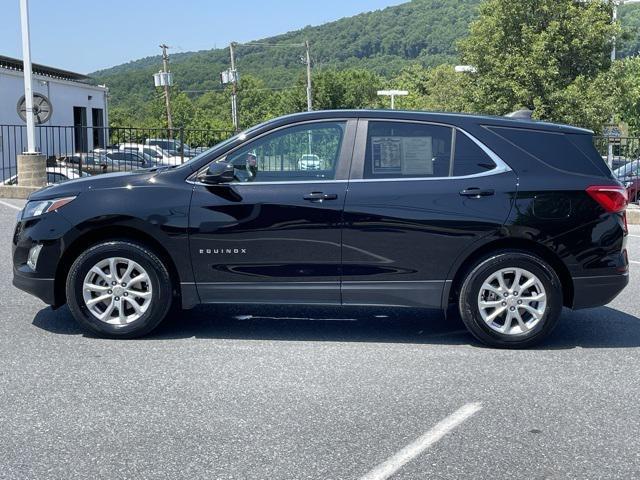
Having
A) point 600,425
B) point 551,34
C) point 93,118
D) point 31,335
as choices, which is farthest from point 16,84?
point 600,425

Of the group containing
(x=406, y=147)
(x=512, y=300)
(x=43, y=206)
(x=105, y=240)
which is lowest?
(x=512, y=300)

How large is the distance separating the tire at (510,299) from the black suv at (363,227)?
0.01 meters

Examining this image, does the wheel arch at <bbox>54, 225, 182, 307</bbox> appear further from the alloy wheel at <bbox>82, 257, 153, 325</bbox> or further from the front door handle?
the front door handle

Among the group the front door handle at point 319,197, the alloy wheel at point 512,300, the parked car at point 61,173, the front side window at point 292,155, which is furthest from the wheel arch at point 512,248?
the parked car at point 61,173

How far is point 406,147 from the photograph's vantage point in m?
5.71

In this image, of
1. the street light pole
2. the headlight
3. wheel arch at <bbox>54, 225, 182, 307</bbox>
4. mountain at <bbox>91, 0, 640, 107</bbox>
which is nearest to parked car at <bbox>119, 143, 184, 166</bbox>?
the street light pole

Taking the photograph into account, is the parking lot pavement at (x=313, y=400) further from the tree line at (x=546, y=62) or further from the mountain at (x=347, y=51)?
the mountain at (x=347, y=51)

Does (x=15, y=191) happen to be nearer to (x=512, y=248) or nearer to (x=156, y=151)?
(x=156, y=151)

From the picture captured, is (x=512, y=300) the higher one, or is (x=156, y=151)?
(x=156, y=151)

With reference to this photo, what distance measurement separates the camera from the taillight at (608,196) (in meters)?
5.65

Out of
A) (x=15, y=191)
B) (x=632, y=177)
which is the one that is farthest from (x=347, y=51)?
(x=15, y=191)

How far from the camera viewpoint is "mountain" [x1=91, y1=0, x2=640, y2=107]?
5221 inches

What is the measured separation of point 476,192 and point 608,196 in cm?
99

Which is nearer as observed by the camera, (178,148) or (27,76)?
(27,76)
